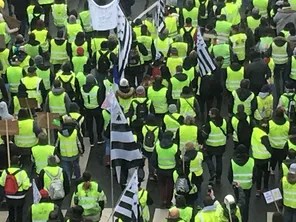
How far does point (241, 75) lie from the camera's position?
20531mm

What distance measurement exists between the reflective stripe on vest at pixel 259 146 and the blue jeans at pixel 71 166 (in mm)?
3777

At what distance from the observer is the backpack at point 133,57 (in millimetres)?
21938

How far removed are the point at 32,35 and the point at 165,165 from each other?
22.4ft

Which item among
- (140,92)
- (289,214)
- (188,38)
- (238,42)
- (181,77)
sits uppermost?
(238,42)

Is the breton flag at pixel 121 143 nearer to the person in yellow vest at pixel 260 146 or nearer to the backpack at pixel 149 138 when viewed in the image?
the backpack at pixel 149 138

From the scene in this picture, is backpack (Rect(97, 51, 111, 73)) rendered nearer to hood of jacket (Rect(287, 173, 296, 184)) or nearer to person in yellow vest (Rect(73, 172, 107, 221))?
person in yellow vest (Rect(73, 172, 107, 221))

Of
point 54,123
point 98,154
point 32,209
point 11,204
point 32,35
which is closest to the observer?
point 32,209

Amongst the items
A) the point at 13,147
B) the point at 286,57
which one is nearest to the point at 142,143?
the point at 13,147

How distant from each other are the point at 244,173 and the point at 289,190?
37.8 inches

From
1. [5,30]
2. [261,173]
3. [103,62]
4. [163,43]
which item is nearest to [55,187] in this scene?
[261,173]

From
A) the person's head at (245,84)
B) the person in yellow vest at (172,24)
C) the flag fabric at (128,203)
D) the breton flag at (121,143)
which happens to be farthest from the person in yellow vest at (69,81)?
the flag fabric at (128,203)

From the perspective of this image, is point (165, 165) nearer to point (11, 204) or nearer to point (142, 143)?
point (142, 143)

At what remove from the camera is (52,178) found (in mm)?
16719

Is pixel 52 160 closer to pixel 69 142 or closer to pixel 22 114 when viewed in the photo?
pixel 69 142
